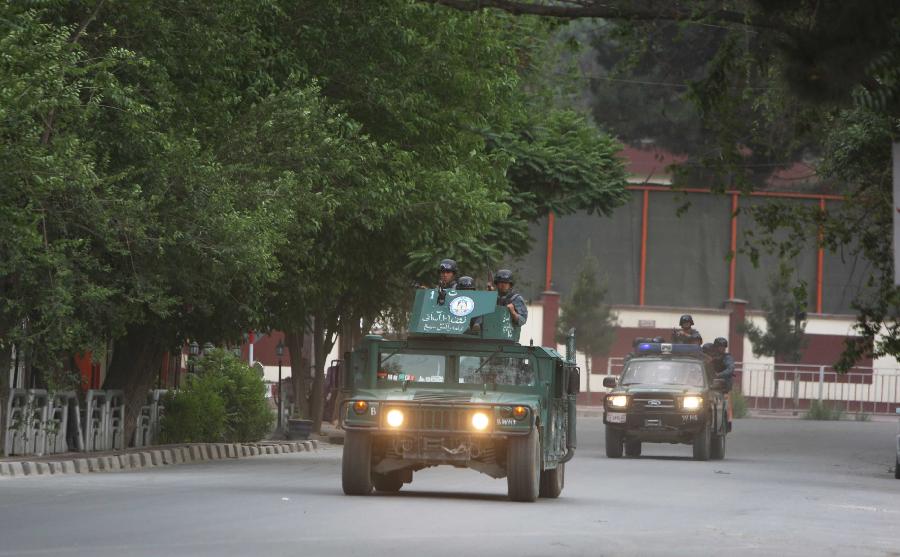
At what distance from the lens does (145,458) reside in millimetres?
27297

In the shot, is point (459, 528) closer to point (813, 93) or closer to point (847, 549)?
point (847, 549)

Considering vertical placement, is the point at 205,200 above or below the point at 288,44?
below

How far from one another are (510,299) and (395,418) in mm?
2431

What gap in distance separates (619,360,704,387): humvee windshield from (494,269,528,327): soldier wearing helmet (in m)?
13.6

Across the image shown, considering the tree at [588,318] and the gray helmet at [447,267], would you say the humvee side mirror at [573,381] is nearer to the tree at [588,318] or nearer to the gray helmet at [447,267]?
the gray helmet at [447,267]

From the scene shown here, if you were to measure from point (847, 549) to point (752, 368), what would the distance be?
167 feet

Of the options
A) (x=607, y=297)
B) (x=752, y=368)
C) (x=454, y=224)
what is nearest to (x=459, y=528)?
(x=454, y=224)

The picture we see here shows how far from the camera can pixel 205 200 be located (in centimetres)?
2470

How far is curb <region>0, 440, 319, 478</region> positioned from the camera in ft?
76.2

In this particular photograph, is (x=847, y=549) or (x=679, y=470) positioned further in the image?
(x=679, y=470)

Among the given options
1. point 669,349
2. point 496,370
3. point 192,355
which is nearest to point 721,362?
point 669,349

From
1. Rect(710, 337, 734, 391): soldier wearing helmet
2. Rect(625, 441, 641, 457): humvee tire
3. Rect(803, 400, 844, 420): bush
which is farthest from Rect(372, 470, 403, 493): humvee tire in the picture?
Rect(803, 400, 844, 420): bush

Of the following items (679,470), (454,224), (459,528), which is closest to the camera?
(459,528)

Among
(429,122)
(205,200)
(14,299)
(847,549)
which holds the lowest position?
(847,549)
